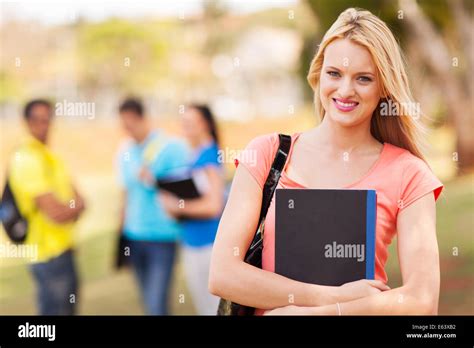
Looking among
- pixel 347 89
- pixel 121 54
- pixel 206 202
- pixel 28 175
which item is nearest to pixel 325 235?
pixel 347 89

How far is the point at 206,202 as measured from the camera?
4.63m

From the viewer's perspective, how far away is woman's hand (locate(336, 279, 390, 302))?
6.53ft

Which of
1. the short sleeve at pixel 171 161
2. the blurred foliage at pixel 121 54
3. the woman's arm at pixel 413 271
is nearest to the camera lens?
the woman's arm at pixel 413 271

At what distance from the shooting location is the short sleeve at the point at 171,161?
479 cm

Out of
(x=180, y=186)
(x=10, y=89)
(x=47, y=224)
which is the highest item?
(x=10, y=89)

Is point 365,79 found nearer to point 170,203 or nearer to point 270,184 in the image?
point 270,184

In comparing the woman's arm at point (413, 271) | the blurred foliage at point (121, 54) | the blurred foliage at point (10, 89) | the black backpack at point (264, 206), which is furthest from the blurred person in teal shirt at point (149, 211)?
the woman's arm at point (413, 271)

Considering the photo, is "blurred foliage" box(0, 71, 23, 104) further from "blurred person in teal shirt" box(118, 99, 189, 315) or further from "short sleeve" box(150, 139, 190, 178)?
"short sleeve" box(150, 139, 190, 178)

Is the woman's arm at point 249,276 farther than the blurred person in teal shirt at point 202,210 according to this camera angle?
No

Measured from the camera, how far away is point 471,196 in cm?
795

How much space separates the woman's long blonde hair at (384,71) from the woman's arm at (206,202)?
252 cm

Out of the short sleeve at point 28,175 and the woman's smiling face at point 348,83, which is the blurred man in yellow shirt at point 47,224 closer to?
the short sleeve at point 28,175

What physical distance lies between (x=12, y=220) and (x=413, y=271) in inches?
112
